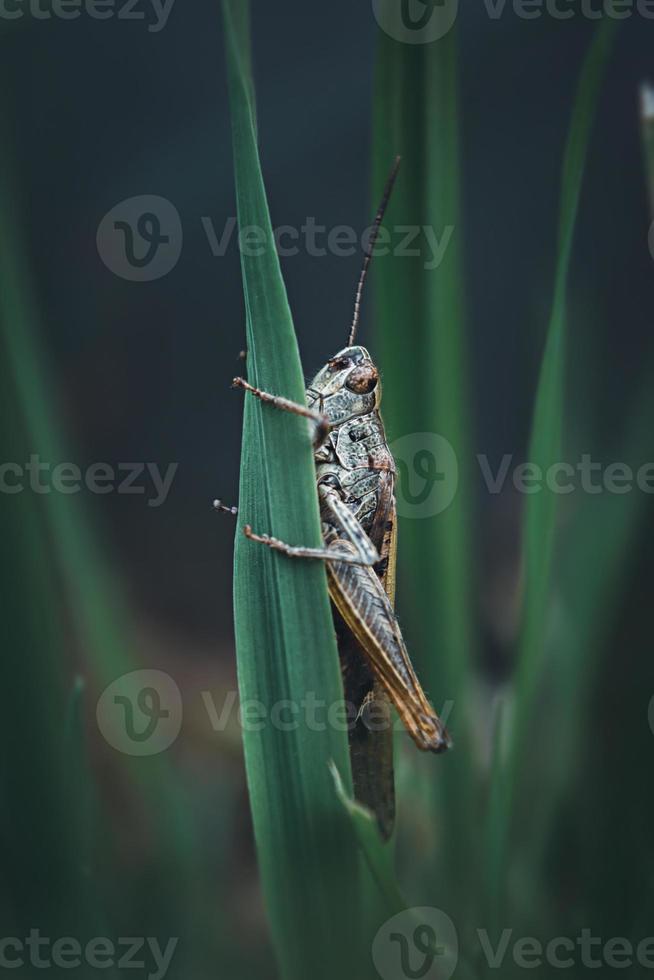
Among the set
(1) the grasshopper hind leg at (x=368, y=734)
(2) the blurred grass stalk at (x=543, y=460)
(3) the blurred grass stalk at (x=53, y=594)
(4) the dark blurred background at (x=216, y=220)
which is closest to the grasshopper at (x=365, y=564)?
(1) the grasshopper hind leg at (x=368, y=734)

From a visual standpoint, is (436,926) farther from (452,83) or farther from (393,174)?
(452,83)

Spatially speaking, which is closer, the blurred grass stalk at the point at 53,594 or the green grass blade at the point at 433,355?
the blurred grass stalk at the point at 53,594

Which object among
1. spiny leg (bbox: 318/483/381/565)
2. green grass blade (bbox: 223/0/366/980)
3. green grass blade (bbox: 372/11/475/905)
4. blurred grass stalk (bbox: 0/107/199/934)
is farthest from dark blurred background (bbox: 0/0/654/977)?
green grass blade (bbox: 223/0/366/980)

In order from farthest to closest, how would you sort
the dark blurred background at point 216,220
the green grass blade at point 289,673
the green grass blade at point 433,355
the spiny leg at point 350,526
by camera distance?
the dark blurred background at point 216,220 → the spiny leg at point 350,526 → the green grass blade at point 433,355 → the green grass blade at point 289,673

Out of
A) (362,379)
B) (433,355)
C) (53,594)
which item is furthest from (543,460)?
(53,594)

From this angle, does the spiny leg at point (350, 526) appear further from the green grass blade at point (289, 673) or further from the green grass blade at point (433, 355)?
the green grass blade at point (289, 673)

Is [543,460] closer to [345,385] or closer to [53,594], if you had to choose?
[345,385]
